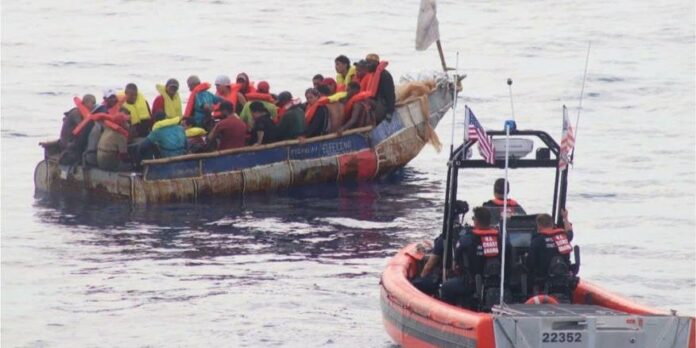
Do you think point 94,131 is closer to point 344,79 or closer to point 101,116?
point 101,116

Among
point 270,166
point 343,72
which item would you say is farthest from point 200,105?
point 343,72

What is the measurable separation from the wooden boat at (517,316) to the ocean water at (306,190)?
5.08ft

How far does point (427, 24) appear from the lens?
27.8 metres

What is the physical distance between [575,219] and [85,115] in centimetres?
717

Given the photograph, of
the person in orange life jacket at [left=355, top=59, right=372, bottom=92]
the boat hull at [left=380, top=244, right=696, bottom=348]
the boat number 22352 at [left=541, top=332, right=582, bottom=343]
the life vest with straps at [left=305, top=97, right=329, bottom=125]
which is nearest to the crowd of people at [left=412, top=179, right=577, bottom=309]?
the boat hull at [left=380, top=244, right=696, bottom=348]

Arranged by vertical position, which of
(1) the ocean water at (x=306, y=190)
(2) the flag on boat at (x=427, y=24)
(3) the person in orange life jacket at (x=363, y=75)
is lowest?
(1) the ocean water at (x=306, y=190)

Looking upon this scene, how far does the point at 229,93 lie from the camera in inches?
1041

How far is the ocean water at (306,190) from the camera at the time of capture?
20.0 metres

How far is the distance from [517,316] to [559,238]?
65.7 inches

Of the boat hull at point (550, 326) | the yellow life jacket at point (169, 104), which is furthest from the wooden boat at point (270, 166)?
the boat hull at point (550, 326)

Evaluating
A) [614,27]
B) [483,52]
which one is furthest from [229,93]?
[614,27]

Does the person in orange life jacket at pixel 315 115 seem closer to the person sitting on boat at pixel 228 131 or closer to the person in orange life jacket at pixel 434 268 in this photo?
the person sitting on boat at pixel 228 131

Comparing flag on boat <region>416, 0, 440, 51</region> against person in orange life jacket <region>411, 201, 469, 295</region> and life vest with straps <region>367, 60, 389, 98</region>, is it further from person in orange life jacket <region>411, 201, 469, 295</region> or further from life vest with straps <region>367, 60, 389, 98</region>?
person in orange life jacket <region>411, 201, 469, 295</region>

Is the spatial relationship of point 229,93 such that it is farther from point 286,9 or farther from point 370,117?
point 286,9
